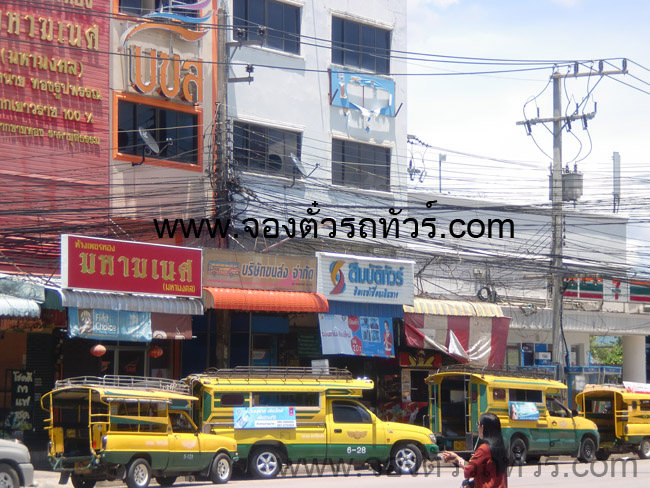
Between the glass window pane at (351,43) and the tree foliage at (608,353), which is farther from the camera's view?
the tree foliage at (608,353)

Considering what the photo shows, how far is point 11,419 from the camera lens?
24766 mm

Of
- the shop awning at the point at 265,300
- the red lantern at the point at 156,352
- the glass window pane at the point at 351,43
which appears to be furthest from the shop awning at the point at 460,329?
the glass window pane at the point at 351,43

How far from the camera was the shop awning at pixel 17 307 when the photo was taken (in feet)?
67.9

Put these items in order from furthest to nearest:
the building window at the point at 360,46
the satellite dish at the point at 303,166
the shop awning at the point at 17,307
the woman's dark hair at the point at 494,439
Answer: the building window at the point at 360,46 < the satellite dish at the point at 303,166 < the shop awning at the point at 17,307 < the woman's dark hair at the point at 494,439

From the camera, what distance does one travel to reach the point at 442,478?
21266mm

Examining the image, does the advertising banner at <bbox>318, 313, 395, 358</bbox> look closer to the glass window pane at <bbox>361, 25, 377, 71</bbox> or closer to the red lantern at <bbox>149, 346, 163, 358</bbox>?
the red lantern at <bbox>149, 346, 163, 358</bbox>

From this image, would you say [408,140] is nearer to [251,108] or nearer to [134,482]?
[251,108]

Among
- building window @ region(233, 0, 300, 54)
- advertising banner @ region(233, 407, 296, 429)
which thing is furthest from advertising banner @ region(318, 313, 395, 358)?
building window @ region(233, 0, 300, 54)

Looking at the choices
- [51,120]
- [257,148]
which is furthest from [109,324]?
[257,148]

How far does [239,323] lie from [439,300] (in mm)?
7258

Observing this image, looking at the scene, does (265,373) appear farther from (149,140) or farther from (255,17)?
(255,17)

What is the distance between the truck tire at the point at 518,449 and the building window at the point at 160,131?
1237 centimetres

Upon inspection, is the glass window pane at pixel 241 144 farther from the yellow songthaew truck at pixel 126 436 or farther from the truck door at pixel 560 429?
the yellow songthaew truck at pixel 126 436

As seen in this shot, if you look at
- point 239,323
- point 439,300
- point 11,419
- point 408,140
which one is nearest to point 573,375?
point 439,300
